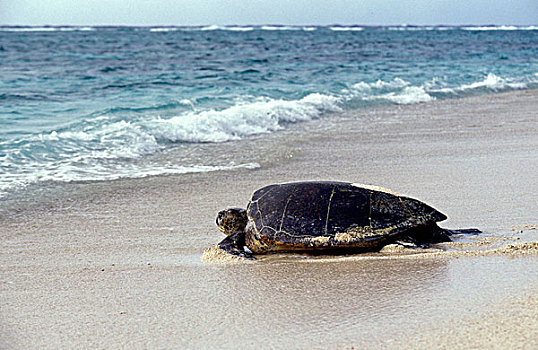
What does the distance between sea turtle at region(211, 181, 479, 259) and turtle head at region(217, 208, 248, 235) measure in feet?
0.38

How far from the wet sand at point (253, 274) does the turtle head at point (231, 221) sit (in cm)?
16

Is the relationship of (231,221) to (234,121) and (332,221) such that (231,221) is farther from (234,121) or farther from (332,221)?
(234,121)

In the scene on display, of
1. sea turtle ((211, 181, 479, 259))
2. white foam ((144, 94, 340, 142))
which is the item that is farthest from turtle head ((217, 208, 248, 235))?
white foam ((144, 94, 340, 142))

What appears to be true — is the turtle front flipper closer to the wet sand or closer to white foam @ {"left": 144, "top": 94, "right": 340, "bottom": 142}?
the wet sand

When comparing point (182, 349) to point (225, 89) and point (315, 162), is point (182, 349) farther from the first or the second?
point (225, 89)

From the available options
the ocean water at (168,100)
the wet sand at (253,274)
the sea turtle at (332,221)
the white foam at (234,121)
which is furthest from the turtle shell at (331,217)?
the white foam at (234,121)

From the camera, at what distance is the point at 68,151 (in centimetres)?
732

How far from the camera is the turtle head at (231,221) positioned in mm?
4051

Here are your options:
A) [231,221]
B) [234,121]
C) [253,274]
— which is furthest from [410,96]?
[253,274]

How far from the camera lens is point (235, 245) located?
3826 millimetres

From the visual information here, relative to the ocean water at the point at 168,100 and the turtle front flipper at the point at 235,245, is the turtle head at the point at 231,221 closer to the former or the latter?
the turtle front flipper at the point at 235,245

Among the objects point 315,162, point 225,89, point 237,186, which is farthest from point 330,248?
point 225,89

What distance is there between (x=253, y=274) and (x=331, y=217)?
66cm

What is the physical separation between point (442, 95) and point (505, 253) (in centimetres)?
1133
